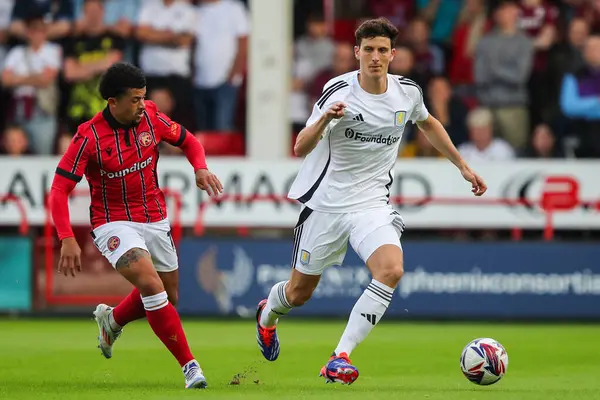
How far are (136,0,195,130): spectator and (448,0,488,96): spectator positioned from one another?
3285 millimetres

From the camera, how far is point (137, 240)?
820cm

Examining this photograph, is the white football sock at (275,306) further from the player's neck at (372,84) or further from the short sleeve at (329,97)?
the player's neck at (372,84)

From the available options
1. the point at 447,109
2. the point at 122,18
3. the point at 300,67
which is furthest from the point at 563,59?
the point at 122,18

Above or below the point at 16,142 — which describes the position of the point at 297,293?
below

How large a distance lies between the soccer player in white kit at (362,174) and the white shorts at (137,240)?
89 cm

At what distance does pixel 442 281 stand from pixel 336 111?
23.3 ft

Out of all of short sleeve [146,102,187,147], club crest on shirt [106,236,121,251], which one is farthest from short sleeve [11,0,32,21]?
club crest on shirt [106,236,121,251]

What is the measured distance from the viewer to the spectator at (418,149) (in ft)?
50.9

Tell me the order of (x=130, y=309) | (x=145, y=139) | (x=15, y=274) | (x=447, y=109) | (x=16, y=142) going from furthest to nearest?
1. (x=16, y=142)
2. (x=447, y=109)
3. (x=15, y=274)
4. (x=130, y=309)
5. (x=145, y=139)

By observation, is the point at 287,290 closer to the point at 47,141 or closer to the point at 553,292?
the point at 553,292

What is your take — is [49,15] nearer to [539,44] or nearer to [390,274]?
[539,44]

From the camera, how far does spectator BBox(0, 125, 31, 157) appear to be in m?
15.7

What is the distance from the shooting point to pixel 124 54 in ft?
53.2

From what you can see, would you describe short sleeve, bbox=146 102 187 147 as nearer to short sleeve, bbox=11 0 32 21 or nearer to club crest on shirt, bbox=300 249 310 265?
club crest on shirt, bbox=300 249 310 265
